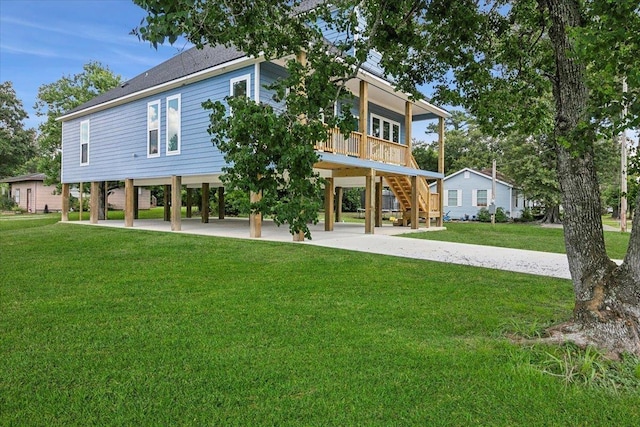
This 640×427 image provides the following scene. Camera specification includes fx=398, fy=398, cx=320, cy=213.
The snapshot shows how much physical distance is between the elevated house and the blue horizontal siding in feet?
0.11

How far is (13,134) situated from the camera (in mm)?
41500

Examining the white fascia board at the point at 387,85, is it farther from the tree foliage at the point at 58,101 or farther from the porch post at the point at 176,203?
the tree foliage at the point at 58,101

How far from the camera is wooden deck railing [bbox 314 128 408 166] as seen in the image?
11391 millimetres

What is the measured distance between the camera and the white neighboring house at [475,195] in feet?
91.5

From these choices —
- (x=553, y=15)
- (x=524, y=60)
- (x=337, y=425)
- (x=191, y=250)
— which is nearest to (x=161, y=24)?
(x=337, y=425)

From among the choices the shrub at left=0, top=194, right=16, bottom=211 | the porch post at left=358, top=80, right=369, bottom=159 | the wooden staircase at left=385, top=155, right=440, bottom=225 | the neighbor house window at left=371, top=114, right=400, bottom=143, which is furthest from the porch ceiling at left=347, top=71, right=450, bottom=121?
the shrub at left=0, top=194, right=16, bottom=211

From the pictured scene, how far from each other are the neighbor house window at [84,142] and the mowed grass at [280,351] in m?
12.2

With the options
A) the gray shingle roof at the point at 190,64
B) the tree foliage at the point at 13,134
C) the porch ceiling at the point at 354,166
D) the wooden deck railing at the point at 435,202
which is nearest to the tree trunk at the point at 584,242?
the porch ceiling at the point at 354,166

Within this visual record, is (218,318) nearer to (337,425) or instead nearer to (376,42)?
(337,425)

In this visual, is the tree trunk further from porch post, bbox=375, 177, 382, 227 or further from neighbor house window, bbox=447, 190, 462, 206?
neighbor house window, bbox=447, 190, 462, 206

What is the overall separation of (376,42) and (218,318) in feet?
11.2

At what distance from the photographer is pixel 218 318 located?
13.5ft

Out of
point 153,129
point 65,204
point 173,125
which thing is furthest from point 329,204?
point 65,204

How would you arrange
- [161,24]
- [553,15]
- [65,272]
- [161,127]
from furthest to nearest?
[161,127] < [65,272] < [553,15] < [161,24]
